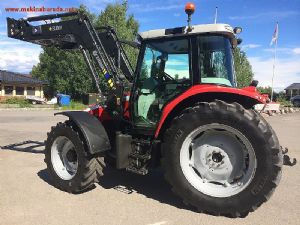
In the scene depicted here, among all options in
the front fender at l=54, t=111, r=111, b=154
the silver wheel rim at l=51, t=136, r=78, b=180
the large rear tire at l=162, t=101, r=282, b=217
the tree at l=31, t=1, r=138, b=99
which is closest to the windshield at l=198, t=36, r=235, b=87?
the large rear tire at l=162, t=101, r=282, b=217

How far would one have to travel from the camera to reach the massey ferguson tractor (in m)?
4.54

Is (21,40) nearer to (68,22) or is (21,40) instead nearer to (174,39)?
(68,22)

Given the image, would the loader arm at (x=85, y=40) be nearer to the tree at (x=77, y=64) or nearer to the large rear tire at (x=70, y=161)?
the large rear tire at (x=70, y=161)

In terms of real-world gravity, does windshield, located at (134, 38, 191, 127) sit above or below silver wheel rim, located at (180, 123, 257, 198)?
above

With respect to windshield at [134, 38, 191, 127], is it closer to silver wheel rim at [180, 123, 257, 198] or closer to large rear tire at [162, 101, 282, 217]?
large rear tire at [162, 101, 282, 217]

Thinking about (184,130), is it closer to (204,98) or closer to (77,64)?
(204,98)

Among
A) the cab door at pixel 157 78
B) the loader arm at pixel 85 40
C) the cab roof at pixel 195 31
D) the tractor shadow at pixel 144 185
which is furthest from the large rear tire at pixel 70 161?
the cab roof at pixel 195 31

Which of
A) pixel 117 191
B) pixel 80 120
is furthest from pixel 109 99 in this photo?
pixel 117 191

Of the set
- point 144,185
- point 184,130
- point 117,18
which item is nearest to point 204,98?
point 184,130

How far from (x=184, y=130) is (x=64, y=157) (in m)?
2.38

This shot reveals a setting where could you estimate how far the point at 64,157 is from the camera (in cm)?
613

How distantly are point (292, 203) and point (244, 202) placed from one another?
115 centimetres

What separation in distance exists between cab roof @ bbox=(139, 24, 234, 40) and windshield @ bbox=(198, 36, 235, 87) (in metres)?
0.11

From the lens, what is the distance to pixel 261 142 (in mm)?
4434
